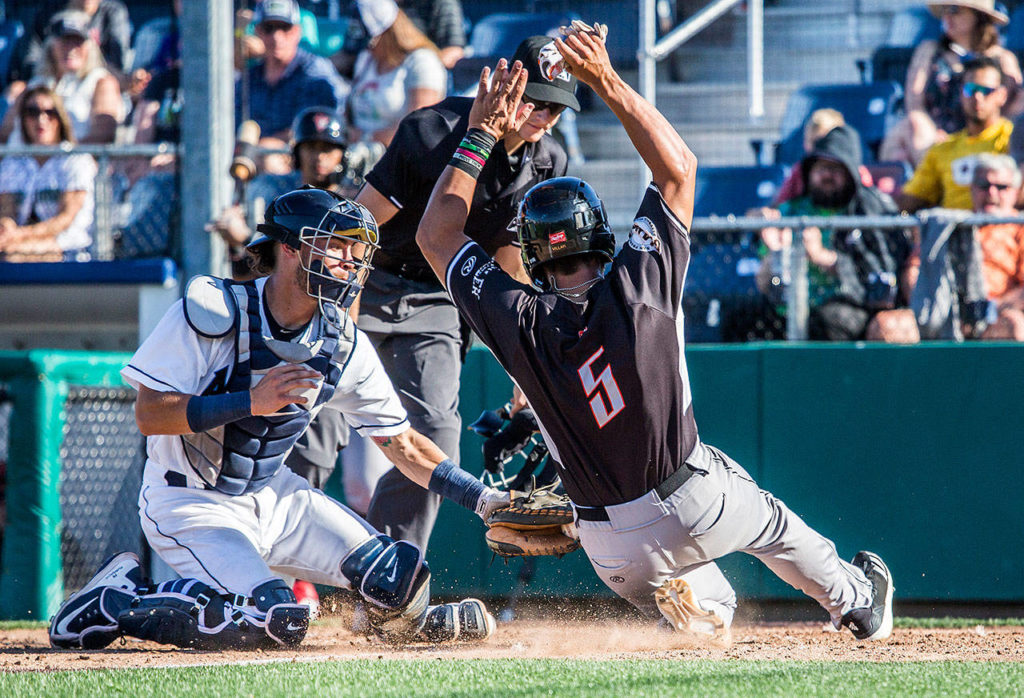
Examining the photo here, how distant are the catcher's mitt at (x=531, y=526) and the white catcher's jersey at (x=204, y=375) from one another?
51 centimetres

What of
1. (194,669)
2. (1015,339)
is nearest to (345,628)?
(194,669)

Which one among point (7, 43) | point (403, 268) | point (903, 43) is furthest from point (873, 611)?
point (7, 43)

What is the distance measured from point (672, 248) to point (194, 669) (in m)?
1.92

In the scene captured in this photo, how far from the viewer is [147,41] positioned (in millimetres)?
9352

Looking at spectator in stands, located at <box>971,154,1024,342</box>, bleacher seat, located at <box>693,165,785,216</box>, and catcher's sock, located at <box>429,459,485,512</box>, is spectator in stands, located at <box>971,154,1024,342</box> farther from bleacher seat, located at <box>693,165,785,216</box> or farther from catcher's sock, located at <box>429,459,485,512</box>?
catcher's sock, located at <box>429,459,485,512</box>

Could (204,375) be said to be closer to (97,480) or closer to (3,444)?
(97,480)

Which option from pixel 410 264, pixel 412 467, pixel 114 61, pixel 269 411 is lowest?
pixel 412 467

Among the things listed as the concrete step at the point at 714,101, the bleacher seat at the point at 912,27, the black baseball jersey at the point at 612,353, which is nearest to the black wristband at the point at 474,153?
the black baseball jersey at the point at 612,353

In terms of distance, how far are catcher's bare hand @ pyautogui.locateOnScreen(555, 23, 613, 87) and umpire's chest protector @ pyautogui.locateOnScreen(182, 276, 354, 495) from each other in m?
1.17

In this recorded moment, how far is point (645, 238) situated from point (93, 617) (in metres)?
2.30

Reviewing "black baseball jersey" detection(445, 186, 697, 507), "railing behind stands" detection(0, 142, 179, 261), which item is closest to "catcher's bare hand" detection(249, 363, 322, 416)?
"black baseball jersey" detection(445, 186, 697, 507)

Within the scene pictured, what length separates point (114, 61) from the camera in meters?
9.29

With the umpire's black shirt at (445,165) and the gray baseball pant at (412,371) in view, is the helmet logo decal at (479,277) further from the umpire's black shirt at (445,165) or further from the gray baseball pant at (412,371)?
the gray baseball pant at (412,371)

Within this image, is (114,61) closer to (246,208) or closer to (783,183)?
(246,208)
